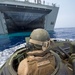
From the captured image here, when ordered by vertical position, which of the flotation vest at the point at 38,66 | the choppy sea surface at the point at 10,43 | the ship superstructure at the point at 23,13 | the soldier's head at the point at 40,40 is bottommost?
the choppy sea surface at the point at 10,43

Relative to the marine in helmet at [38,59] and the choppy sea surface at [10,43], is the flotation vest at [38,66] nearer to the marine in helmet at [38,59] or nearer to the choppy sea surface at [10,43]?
the marine in helmet at [38,59]

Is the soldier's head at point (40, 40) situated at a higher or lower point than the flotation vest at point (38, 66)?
higher

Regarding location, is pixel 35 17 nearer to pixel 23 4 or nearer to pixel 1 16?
pixel 23 4

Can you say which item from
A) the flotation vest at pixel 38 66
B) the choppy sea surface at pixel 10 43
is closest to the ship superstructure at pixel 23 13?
the choppy sea surface at pixel 10 43

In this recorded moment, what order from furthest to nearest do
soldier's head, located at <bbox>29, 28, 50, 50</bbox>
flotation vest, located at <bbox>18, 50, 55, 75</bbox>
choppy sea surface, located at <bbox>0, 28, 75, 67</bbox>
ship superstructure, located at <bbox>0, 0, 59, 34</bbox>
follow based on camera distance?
1. ship superstructure, located at <bbox>0, 0, 59, 34</bbox>
2. choppy sea surface, located at <bbox>0, 28, 75, 67</bbox>
3. soldier's head, located at <bbox>29, 28, 50, 50</bbox>
4. flotation vest, located at <bbox>18, 50, 55, 75</bbox>

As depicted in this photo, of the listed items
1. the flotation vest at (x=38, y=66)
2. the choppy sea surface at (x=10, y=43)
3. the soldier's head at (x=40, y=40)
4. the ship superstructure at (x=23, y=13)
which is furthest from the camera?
the ship superstructure at (x=23, y=13)

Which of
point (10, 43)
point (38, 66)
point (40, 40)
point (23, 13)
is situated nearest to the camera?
point (38, 66)

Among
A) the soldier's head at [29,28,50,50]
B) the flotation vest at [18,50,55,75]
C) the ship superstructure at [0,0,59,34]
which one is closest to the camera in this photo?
the flotation vest at [18,50,55,75]

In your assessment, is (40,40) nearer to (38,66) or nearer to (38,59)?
(38,59)

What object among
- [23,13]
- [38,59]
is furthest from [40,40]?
[23,13]

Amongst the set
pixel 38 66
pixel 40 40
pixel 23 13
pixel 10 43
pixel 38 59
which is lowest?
pixel 10 43

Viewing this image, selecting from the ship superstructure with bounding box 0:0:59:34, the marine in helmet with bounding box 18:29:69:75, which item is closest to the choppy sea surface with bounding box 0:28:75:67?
the ship superstructure with bounding box 0:0:59:34

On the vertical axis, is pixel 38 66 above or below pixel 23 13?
above

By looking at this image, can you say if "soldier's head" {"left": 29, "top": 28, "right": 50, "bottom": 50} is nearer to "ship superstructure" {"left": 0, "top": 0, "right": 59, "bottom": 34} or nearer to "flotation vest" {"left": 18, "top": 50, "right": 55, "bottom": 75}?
"flotation vest" {"left": 18, "top": 50, "right": 55, "bottom": 75}
